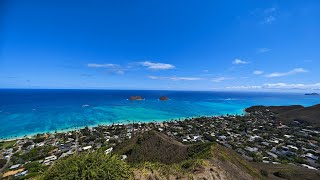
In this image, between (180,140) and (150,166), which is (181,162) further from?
(180,140)

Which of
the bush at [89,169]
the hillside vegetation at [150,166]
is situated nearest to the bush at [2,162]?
the hillside vegetation at [150,166]

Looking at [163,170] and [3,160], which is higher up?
[163,170]

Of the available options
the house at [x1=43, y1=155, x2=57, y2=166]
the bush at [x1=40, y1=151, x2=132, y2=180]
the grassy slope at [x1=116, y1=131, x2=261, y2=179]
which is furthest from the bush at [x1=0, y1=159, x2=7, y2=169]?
the bush at [x1=40, y1=151, x2=132, y2=180]

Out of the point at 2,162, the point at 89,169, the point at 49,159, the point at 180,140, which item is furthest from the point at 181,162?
the point at 2,162

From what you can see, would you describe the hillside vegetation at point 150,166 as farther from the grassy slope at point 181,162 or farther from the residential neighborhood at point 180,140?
the residential neighborhood at point 180,140

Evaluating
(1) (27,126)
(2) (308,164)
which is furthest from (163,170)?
(1) (27,126)

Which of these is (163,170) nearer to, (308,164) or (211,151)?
(211,151)

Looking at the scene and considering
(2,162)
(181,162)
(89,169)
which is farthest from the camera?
(2,162)

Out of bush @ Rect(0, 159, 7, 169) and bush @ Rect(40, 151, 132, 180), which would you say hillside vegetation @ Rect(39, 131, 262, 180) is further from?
bush @ Rect(0, 159, 7, 169)
